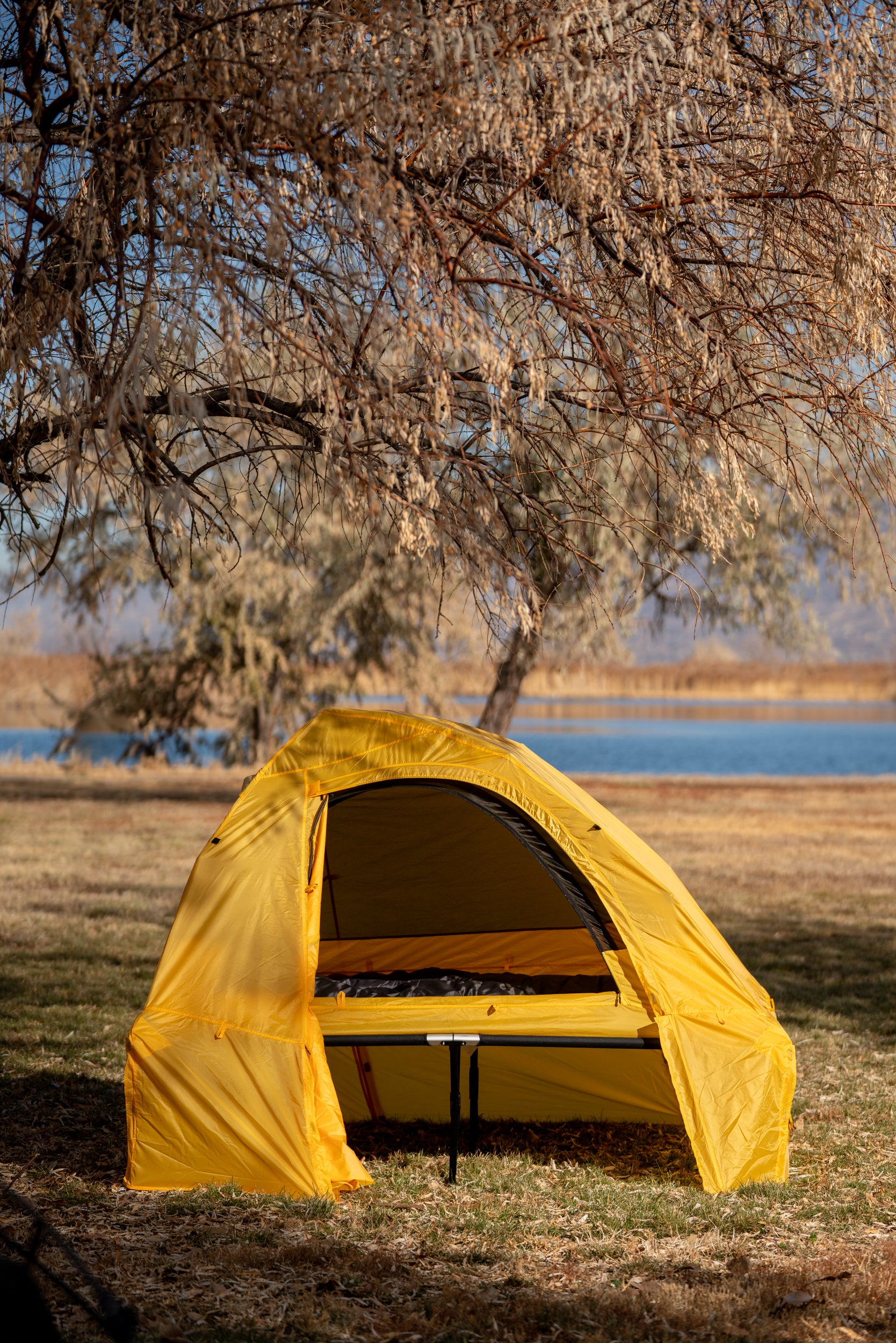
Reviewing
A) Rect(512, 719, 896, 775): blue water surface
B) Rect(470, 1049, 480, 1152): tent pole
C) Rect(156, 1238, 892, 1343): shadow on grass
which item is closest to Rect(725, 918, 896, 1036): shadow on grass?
Rect(470, 1049, 480, 1152): tent pole

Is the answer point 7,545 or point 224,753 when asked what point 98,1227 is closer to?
point 7,545

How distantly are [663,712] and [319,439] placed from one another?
73.9 metres

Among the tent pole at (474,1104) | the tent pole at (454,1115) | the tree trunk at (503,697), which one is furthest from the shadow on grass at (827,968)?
the tree trunk at (503,697)

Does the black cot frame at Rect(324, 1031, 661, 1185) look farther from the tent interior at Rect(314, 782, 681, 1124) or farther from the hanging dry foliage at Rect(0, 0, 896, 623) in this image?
the hanging dry foliage at Rect(0, 0, 896, 623)

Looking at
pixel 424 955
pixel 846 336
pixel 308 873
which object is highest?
pixel 846 336

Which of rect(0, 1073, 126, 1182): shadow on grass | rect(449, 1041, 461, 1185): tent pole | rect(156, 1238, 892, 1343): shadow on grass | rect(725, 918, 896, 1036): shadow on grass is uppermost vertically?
rect(449, 1041, 461, 1185): tent pole

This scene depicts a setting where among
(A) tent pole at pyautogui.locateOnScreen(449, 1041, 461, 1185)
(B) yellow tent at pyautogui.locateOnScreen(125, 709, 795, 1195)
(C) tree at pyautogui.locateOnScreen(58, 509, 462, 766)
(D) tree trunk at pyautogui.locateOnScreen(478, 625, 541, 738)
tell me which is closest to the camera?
(B) yellow tent at pyautogui.locateOnScreen(125, 709, 795, 1195)

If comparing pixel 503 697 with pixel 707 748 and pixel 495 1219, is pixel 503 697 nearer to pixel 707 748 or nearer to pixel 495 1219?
pixel 495 1219

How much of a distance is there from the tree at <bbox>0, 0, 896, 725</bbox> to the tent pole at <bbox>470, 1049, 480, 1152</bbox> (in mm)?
1844

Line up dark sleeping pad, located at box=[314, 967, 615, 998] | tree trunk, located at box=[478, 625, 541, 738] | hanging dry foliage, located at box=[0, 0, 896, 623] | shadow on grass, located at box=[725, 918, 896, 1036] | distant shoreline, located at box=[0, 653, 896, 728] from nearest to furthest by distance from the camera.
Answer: hanging dry foliage, located at box=[0, 0, 896, 623]
dark sleeping pad, located at box=[314, 967, 615, 998]
shadow on grass, located at box=[725, 918, 896, 1036]
tree trunk, located at box=[478, 625, 541, 738]
distant shoreline, located at box=[0, 653, 896, 728]

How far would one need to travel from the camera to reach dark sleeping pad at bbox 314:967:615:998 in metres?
5.33

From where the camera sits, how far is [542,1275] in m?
3.94

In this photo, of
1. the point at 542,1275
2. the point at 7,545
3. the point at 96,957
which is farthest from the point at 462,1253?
the point at 96,957

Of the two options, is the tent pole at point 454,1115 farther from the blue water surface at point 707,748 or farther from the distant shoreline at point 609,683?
the blue water surface at point 707,748
